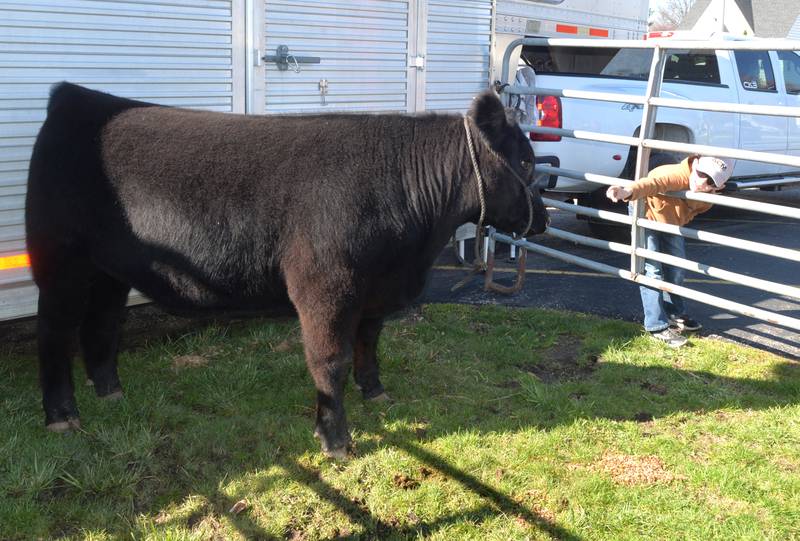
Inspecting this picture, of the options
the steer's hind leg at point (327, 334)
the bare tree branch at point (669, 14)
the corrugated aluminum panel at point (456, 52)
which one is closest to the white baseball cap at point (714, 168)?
the corrugated aluminum panel at point (456, 52)

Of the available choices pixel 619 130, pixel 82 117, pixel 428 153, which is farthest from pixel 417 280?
pixel 619 130

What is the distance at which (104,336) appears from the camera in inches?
194

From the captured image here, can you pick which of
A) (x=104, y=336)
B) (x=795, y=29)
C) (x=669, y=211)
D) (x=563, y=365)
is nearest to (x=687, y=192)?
(x=669, y=211)

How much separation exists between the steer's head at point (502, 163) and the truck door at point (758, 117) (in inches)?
269

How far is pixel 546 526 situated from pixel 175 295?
221 cm

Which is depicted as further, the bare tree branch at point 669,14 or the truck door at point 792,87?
the bare tree branch at point 669,14

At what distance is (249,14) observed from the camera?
5.67m

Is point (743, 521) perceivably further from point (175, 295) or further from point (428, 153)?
point (175, 295)

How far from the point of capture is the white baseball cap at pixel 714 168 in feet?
18.8

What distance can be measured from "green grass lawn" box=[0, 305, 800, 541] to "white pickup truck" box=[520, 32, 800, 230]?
307 cm

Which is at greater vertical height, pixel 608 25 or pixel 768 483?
pixel 608 25

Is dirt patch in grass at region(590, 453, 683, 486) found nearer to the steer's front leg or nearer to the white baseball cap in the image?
the steer's front leg

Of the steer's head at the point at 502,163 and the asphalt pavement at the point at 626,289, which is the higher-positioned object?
the steer's head at the point at 502,163

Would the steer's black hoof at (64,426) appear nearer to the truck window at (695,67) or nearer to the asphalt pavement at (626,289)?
the asphalt pavement at (626,289)
